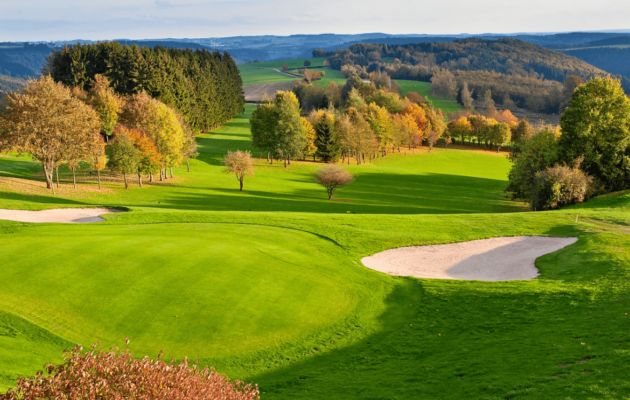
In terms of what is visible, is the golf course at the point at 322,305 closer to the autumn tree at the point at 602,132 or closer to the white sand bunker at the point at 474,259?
the white sand bunker at the point at 474,259

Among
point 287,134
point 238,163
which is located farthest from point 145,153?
point 287,134

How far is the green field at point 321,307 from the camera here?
14.5 m

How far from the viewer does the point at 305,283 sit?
926 inches

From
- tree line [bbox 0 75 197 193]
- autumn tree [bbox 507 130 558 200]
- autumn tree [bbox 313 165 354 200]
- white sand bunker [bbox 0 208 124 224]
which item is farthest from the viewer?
autumn tree [bbox 313 165 354 200]

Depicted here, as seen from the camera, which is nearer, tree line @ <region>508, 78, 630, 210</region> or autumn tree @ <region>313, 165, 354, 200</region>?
tree line @ <region>508, 78, 630, 210</region>

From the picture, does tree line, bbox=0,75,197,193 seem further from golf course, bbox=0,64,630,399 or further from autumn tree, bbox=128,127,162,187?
golf course, bbox=0,64,630,399

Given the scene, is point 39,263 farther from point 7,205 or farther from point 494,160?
point 494,160

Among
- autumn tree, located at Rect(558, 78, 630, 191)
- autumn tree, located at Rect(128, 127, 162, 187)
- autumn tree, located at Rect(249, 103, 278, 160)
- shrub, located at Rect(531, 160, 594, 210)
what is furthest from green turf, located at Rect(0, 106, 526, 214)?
autumn tree, located at Rect(558, 78, 630, 191)

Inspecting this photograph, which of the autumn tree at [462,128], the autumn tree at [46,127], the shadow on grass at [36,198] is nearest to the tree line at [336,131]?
the autumn tree at [462,128]

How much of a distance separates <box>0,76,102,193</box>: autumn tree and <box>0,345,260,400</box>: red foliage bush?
49.8 metres

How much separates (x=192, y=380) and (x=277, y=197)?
53.3 metres

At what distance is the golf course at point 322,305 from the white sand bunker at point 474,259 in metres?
1.08

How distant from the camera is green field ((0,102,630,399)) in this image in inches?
571

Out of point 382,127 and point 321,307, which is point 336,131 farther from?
point 321,307
